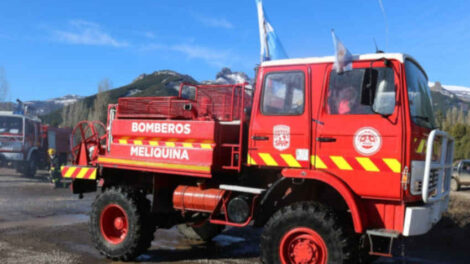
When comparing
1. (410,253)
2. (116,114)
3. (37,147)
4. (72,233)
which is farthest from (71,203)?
(37,147)

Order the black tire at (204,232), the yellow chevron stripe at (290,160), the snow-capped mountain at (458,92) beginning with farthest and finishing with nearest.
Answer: the snow-capped mountain at (458,92), the black tire at (204,232), the yellow chevron stripe at (290,160)

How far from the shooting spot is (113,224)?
259 inches

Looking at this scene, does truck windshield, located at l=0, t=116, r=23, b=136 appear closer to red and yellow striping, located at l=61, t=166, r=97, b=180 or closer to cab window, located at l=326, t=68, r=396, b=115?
red and yellow striping, located at l=61, t=166, r=97, b=180

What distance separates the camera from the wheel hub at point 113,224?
6445 mm

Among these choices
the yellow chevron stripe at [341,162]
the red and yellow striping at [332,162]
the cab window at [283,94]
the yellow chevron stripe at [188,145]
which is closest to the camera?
the red and yellow striping at [332,162]

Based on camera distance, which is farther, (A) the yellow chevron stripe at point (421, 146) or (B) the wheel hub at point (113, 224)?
(B) the wheel hub at point (113, 224)

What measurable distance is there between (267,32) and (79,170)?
3.98 m

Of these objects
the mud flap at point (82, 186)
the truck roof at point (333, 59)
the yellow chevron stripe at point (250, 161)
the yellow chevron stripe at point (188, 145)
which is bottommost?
the mud flap at point (82, 186)

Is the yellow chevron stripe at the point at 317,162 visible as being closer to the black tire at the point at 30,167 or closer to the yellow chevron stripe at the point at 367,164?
the yellow chevron stripe at the point at 367,164

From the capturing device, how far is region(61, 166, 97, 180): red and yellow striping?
6.89 meters

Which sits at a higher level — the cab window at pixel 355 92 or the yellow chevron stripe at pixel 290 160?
the cab window at pixel 355 92

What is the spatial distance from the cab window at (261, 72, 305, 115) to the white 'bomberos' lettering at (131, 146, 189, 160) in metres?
1.35

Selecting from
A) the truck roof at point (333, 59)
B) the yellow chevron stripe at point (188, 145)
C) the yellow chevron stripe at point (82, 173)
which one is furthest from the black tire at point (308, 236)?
the yellow chevron stripe at point (82, 173)

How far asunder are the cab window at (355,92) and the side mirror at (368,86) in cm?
3
